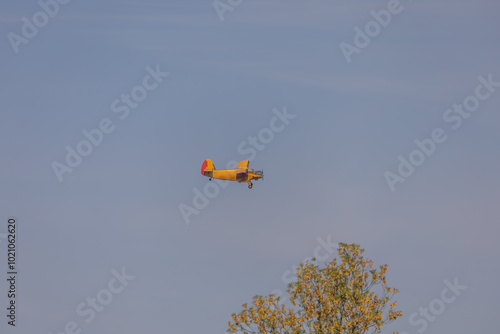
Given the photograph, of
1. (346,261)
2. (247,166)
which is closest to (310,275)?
(346,261)

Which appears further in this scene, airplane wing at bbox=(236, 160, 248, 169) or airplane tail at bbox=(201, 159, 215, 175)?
airplane tail at bbox=(201, 159, 215, 175)

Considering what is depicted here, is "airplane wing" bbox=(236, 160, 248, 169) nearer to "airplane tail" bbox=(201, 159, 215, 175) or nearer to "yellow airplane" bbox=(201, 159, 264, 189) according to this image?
"yellow airplane" bbox=(201, 159, 264, 189)

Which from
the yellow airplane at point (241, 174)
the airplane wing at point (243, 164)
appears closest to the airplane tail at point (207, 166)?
the yellow airplane at point (241, 174)

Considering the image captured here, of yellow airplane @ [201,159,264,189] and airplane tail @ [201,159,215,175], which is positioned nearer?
yellow airplane @ [201,159,264,189]

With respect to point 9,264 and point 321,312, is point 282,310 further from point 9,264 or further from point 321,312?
point 9,264

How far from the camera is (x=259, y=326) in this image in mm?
68438

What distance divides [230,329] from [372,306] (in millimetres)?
9921

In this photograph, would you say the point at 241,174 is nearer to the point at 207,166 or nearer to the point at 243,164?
the point at 243,164

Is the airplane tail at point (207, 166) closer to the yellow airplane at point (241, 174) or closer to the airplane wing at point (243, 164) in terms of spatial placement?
the yellow airplane at point (241, 174)

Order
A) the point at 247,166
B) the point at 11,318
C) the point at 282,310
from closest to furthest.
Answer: the point at 282,310 < the point at 11,318 < the point at 247,166

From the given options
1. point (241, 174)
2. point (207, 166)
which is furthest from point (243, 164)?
point (207, 166)

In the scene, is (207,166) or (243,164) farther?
(207,166)

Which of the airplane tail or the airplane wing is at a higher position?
the airplane tail

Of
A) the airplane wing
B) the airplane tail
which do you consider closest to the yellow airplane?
the airplane wing
